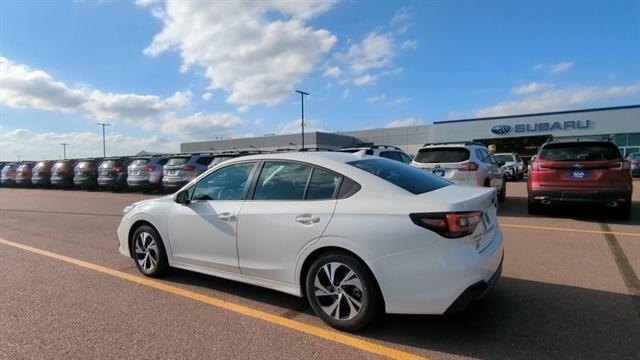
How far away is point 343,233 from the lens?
3.56m

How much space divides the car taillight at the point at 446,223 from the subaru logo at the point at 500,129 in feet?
152

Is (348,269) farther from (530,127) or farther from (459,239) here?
(530,127)

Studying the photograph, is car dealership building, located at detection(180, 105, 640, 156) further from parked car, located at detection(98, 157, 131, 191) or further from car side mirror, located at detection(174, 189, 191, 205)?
car side mirror, located at detection(174, 189, 191, 205)

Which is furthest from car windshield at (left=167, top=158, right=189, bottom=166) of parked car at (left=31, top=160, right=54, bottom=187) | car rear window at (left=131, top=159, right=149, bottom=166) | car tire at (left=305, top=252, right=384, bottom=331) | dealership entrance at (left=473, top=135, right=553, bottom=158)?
dealership entrance at (left=473, top=135, right=553, bottom=158)

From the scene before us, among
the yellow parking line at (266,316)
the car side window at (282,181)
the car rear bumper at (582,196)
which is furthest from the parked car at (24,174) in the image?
the car rear bumper at (582,196)

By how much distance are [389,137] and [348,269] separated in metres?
58.3

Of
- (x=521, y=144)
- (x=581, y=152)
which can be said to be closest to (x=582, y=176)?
(x=581, y=152)

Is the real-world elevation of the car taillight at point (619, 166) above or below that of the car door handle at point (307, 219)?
above

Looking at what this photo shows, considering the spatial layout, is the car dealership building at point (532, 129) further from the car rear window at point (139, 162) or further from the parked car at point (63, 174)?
the parked car at point (63, 174)

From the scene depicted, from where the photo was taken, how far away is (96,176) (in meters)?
22.2

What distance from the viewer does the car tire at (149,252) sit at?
5211mm

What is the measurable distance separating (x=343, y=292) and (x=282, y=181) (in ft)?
4.01

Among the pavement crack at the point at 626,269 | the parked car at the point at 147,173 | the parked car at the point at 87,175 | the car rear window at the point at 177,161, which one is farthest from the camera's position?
the parked car at the point at 87,175

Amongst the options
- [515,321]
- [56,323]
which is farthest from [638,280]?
[56,323]
